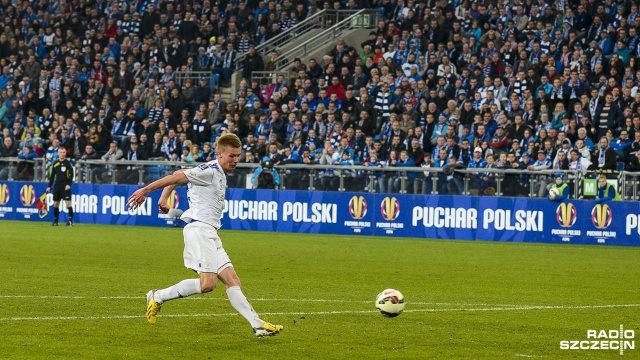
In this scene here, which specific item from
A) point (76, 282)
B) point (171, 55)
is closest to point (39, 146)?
point (171, 55)

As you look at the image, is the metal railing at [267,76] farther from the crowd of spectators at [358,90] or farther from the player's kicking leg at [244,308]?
the player's kicking leg at [244,308]

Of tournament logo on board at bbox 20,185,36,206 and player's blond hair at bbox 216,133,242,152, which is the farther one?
tournament logo on board at bbox 20,185,36,206

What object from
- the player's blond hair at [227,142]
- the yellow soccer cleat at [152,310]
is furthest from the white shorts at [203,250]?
the player's blond hair at [227,142]

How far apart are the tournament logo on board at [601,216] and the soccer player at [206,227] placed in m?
16.4

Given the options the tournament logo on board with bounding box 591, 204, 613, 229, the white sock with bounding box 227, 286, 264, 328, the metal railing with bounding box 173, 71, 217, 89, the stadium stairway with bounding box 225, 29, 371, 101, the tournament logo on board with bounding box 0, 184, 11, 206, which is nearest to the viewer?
the white sock with bounding box 227, 286, 264, 328

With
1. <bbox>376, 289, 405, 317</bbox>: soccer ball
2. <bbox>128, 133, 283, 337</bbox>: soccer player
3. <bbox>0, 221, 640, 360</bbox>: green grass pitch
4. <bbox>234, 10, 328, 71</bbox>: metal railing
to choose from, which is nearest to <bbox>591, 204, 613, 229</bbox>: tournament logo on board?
<bbox>0, 221, 640, 360</bbox>: green grass pitch

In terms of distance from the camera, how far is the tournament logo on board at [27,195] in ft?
110

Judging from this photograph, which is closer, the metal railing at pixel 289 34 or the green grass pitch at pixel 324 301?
the green grass pitch at pixel 324 301

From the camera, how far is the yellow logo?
28.4 m

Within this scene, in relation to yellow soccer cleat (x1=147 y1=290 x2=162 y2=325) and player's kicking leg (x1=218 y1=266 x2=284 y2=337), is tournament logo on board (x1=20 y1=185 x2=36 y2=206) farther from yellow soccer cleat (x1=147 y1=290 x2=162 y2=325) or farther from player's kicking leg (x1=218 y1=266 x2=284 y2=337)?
player's kicking leg (x1=218 y1=266 x2=284 y2=337)

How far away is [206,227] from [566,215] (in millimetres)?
16802

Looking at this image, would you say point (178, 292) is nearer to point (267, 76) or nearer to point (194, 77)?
point (267, 76)

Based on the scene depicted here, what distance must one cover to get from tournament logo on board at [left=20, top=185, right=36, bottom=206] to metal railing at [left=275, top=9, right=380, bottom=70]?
9.17 metres

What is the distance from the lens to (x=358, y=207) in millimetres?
28875
